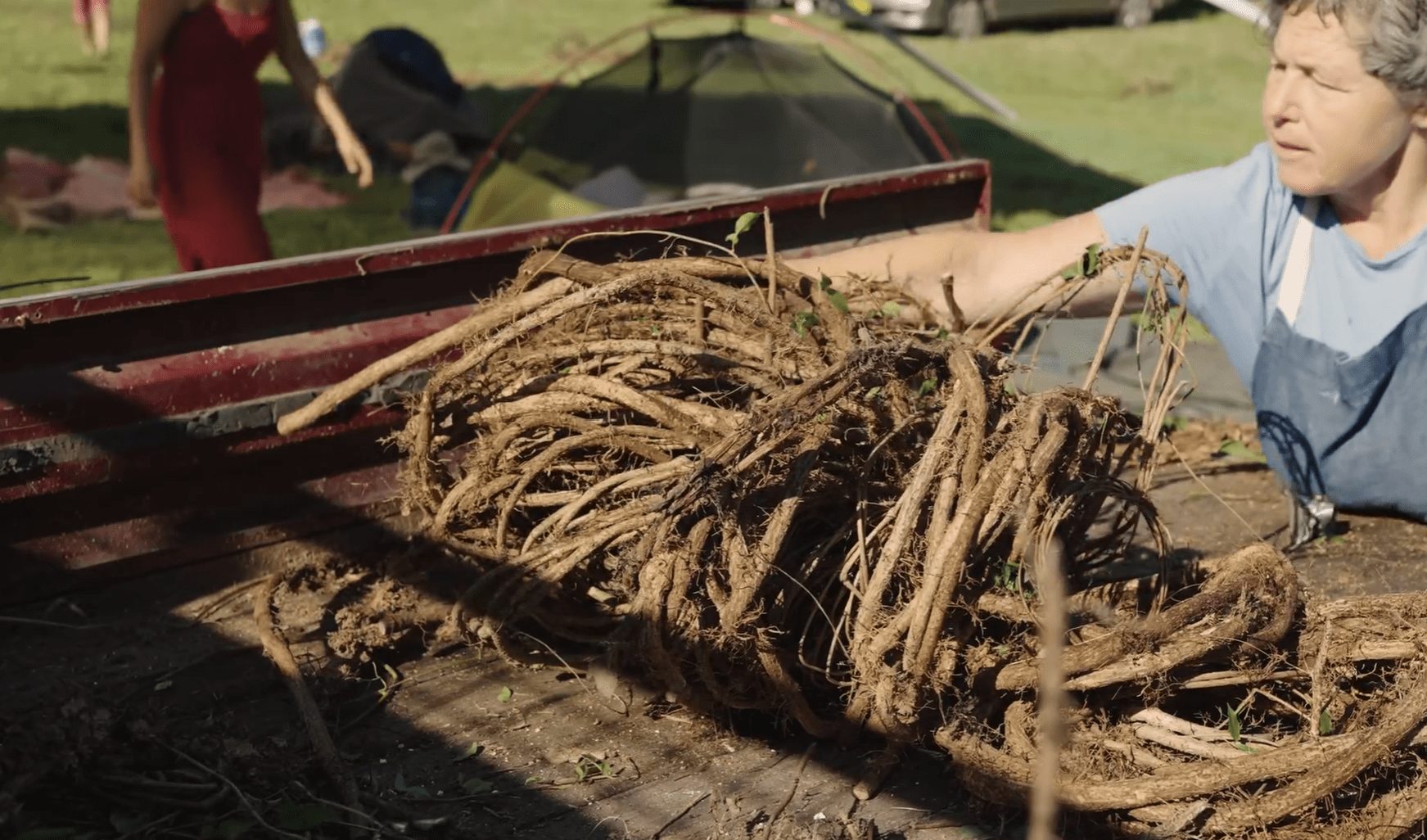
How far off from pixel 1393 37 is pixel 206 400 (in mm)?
2694

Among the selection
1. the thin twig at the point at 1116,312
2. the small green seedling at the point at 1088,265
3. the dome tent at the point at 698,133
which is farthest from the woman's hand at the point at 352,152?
the thin twig at the point at 1116,312

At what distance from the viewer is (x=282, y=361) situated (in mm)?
3207

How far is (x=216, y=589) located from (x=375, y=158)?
21.6 feet

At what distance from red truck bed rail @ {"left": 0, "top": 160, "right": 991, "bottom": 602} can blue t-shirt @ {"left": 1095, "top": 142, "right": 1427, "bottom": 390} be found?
4.64ft

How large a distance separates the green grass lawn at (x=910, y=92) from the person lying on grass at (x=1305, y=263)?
0.38m

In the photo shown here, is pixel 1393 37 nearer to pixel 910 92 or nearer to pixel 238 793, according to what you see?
pixel 238 793

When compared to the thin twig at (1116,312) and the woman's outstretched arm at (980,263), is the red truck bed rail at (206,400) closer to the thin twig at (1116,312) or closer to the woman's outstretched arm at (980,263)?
the woman's outstretched arm at (980,263)

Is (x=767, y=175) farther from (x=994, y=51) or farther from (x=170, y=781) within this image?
(x=994, y=51)

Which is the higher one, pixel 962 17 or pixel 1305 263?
pixel 1305 263

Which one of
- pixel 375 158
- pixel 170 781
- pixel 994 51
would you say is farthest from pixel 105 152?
pixel 994 51

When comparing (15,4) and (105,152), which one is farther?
(15,4)

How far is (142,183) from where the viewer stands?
4.84m

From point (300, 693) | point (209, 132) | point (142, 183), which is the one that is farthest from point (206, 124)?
point (300, 693)

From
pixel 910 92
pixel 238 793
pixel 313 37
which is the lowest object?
pixel 910 92
